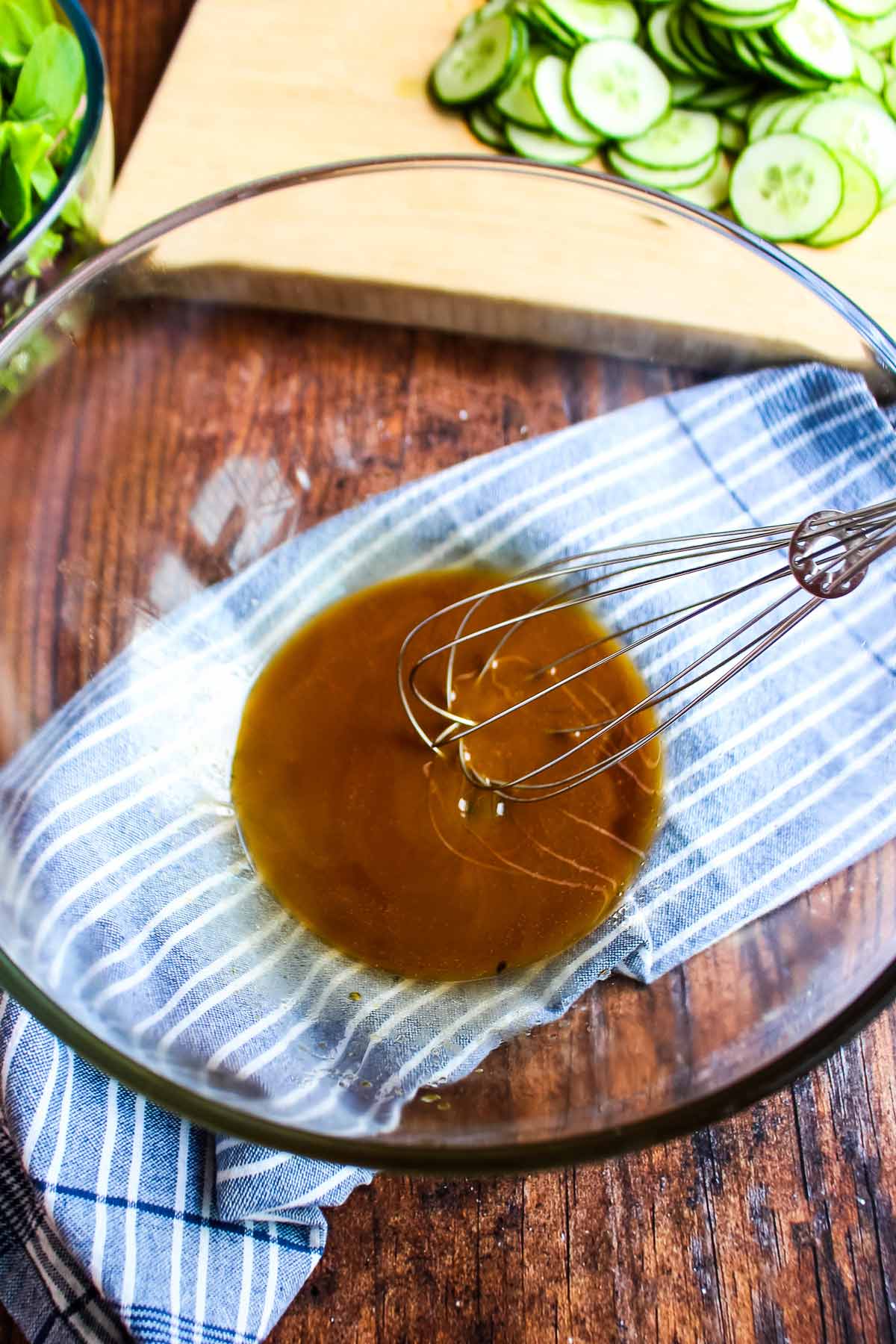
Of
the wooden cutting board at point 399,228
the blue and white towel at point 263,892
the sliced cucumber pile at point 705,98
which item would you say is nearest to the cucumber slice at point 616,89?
the sliced cucumber pile at point 705,98

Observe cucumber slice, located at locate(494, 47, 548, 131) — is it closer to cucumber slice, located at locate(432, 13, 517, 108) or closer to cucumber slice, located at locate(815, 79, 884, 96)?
cucumber slice, located at locate(432, 13, 517, 108)

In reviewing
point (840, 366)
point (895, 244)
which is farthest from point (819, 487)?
point (895, 244)

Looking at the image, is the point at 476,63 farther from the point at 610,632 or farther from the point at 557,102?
the point at 610,632

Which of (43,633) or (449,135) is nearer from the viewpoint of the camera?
(43,633)

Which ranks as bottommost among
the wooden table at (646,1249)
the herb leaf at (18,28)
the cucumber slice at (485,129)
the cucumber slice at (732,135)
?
the wooden table at (646,1249)

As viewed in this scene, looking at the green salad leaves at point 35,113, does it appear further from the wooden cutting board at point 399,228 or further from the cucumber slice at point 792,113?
the cucumber slice at point 792,113

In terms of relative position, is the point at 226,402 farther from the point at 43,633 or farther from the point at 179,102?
the point at 179,102
